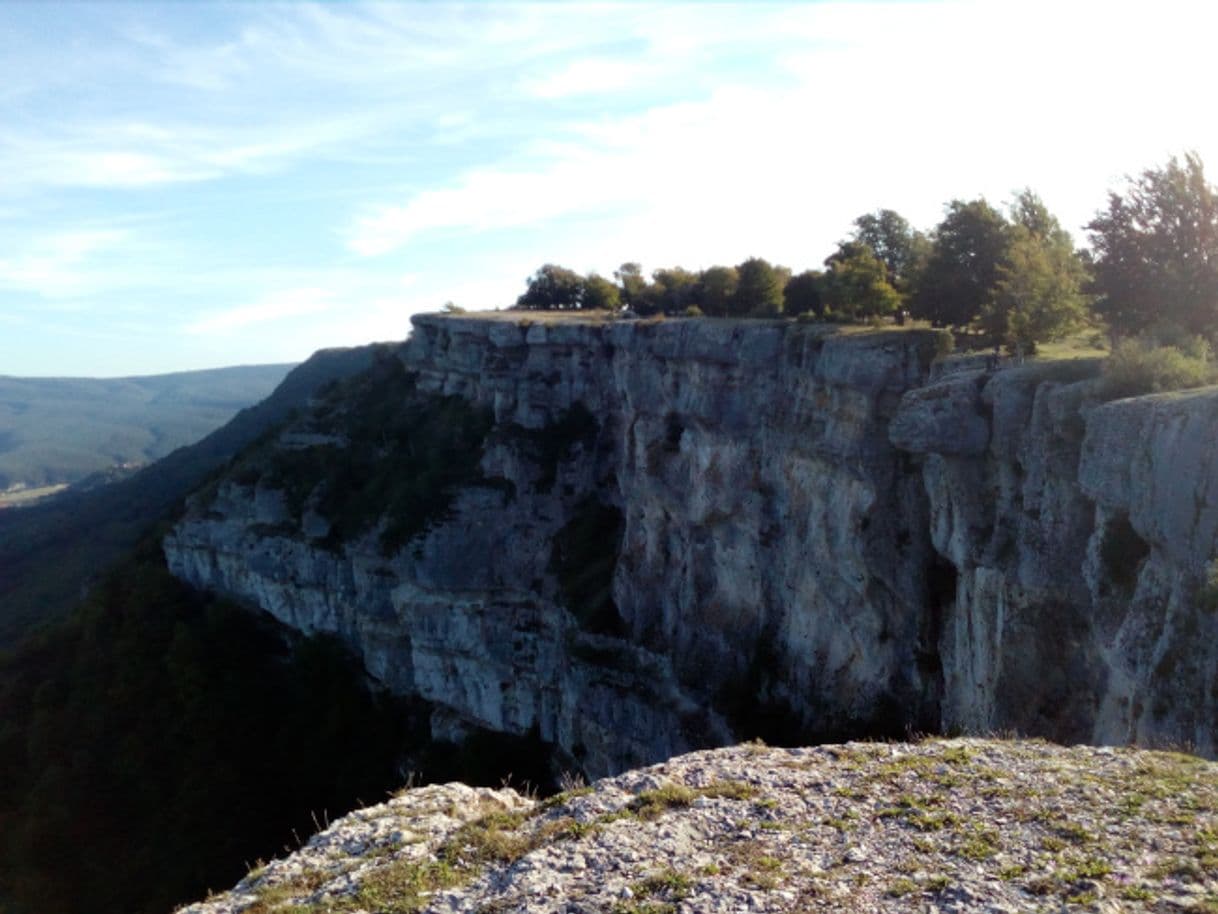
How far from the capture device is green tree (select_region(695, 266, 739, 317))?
36594 millimetres

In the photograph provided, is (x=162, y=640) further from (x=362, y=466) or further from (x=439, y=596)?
(x=439, y=596)

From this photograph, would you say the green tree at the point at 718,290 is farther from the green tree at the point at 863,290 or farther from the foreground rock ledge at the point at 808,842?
the foreground rock ledge at the point at 808,842

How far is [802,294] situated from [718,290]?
20.7 feet

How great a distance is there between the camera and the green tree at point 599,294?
49.4 meters

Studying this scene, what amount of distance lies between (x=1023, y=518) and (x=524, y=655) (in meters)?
22.9

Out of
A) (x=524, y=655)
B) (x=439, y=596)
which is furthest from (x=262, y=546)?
(x=524, y=655)

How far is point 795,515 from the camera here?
24094 mm

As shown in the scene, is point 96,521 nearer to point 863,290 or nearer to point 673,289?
point 673,289

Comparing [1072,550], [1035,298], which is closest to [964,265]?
[1035,298]

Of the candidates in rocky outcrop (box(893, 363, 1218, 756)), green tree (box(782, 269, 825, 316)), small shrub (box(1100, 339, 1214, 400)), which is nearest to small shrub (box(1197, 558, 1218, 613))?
rocky outcrop (box(893, 363, 1218, 756))

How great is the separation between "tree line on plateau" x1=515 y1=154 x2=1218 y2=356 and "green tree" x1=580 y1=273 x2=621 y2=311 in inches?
576

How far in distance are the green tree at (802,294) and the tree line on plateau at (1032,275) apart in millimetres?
57

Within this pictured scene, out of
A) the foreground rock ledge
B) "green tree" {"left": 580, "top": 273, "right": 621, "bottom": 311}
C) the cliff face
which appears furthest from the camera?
"green tree" {"left": 580, "top": 273, "right": 621, "bottom": 311}

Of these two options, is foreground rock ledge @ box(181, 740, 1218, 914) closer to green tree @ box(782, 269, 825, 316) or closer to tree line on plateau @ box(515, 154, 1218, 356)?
tree line on plateau @ box(515, 154, 1218, 356)
